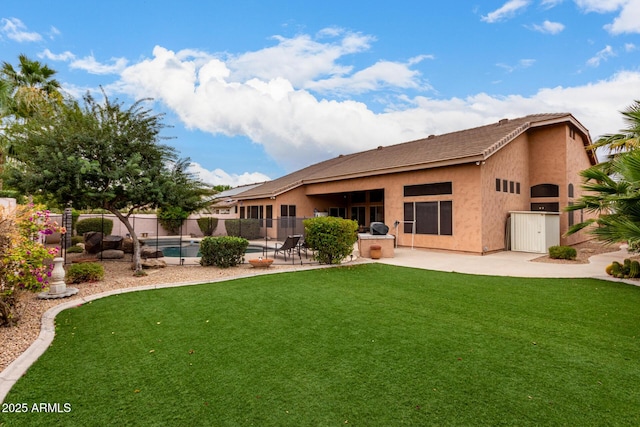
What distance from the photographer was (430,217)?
1568cm

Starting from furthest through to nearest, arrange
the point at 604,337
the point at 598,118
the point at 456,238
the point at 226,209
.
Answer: the point at 226,209 < the point at 598,118 < the point at 456,238 < the point at 604,337

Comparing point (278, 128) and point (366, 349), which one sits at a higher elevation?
point (278, 128)

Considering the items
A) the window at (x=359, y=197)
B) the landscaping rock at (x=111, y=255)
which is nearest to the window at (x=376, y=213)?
the window at (x=359, y=197)

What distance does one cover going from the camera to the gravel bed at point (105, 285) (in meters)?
4.43

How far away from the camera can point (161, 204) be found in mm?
9938

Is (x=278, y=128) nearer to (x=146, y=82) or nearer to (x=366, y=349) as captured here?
(x=146, y=82)

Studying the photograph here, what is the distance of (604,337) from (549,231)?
11.8 meters

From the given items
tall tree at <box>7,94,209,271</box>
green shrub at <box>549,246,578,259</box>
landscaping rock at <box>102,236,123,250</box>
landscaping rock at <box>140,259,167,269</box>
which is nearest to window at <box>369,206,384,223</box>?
green shrub at <box>549,246,578,259</box>

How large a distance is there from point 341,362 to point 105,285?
7.02m

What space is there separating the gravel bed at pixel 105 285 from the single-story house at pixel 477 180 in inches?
228

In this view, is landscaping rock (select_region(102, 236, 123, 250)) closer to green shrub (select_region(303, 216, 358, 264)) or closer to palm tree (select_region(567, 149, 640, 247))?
green shrub (select_region(303, 216, 358, 264))

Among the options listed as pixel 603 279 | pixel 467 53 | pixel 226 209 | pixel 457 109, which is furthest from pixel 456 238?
pixel 226 209

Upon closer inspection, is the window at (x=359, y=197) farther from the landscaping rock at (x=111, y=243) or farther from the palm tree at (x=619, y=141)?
the landscaping rock at (x=111, y=243)

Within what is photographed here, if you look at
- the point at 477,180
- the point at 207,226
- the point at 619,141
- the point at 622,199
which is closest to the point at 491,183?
the point at 477,180
